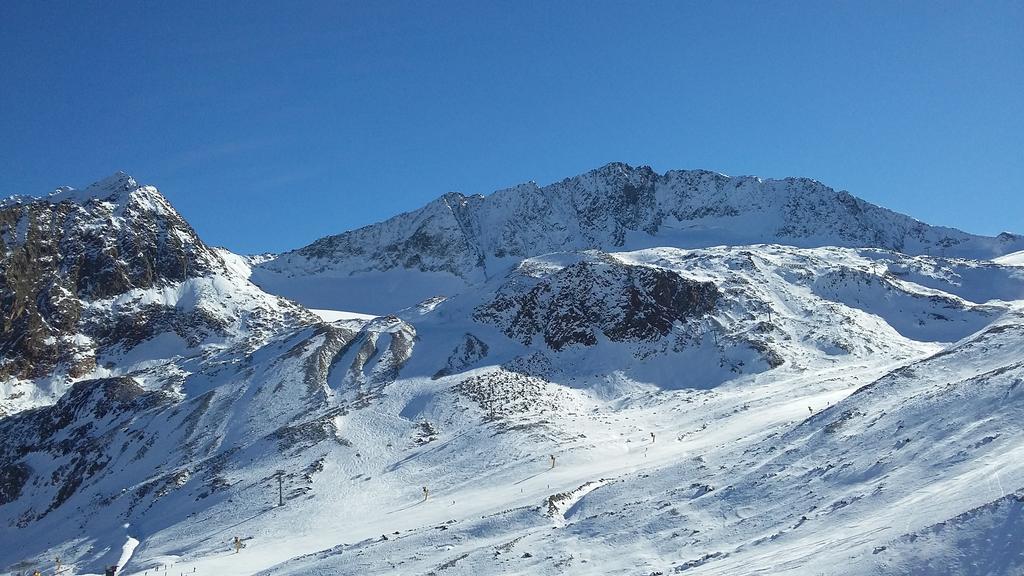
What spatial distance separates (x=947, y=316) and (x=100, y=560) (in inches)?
3485

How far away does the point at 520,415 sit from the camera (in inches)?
2469

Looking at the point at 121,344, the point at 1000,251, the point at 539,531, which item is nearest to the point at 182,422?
the point at 121,344

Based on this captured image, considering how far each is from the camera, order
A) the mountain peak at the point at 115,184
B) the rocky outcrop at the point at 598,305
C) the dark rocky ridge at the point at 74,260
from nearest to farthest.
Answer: the rocky outcrop at the point at 598,305
the dark rocky ridge at the point at 74,260
the mountain peak at the point at 115,184

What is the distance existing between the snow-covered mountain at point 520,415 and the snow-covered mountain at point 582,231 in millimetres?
19114

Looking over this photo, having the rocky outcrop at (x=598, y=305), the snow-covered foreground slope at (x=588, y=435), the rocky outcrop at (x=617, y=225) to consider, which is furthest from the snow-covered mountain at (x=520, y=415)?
the rocky outcrop at (x=617, y=225)

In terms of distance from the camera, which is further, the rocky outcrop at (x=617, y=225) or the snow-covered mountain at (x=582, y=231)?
the rocky outcrop at (x=617, y=225)

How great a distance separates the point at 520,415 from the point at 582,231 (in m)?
104

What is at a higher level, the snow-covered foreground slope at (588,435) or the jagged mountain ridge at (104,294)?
the jagged mountain ridge at (104,294)

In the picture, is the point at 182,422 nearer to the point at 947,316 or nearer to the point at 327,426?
the point at 327,426

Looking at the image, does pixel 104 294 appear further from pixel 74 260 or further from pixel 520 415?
pixel 520 415

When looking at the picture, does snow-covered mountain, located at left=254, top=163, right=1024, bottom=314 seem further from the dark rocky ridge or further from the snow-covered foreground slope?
the snow-covered foreground slope

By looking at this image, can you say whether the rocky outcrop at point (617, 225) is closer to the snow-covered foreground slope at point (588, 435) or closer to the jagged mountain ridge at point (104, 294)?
the snow-covered foreground slope at point (588, 435)

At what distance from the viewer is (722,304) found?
83.4 meters

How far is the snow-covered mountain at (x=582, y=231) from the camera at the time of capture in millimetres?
145750
